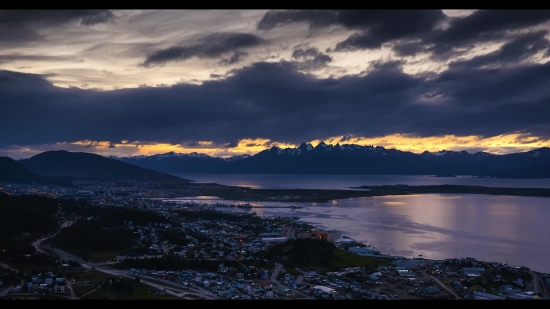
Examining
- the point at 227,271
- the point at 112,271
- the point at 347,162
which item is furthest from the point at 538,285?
the point at 347,162

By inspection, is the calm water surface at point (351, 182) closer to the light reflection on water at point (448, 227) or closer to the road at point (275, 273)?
the light reflection on water at point (448, 227)

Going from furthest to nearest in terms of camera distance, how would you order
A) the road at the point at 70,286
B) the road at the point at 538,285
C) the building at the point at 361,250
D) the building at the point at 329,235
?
the building at the point at 329,235, the building at the point at 361,250, the road at the point at 538,285, the road at the point at 70,286

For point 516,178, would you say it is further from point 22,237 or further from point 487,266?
point 22,237

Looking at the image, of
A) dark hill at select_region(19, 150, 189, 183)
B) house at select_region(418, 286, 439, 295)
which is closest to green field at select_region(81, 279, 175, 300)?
house at select_region(418, 286, 439, 295)

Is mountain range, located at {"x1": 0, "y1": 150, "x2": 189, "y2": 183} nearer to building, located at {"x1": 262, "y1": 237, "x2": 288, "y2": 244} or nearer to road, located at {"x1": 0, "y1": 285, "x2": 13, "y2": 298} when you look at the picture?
building, located at {"x1": 262, "y1": 237, "x2": 288, "y2": 244}

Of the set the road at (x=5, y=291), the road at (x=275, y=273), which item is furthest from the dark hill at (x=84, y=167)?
the road at (x=5, y=291)

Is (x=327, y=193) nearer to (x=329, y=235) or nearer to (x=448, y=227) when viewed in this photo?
(x=448, y=227)
